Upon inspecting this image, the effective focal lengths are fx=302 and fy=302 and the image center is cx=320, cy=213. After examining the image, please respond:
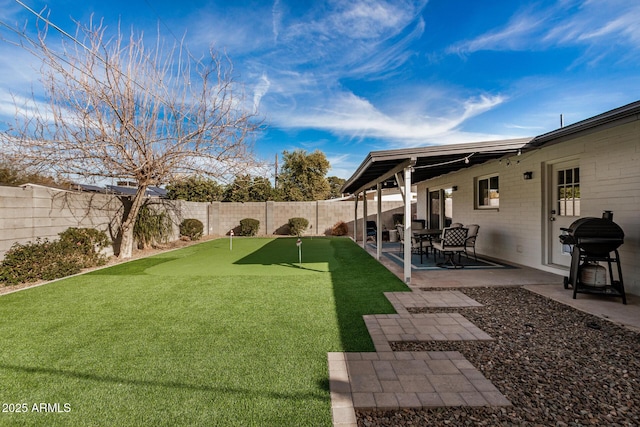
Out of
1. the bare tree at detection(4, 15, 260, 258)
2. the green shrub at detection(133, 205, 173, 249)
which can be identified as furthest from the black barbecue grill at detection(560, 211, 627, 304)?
the green shrub at detection(133, 205, 173, 249)

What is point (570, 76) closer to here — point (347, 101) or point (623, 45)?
point (623, 45)

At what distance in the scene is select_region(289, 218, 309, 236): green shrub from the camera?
49.2 feet

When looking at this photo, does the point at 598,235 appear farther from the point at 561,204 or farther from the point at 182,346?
the point at 182,346

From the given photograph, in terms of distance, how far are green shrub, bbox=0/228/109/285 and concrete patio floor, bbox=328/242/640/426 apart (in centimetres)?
631

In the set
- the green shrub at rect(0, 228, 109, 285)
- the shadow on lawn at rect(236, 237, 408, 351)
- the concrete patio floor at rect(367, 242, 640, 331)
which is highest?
the green shrub at rect(0, 228, 109, 285)

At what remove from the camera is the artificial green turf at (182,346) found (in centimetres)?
198

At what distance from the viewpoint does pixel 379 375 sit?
7.82 feet

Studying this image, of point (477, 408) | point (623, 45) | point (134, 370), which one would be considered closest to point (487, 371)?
point (477, 408)

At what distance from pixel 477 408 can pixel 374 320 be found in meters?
1.66

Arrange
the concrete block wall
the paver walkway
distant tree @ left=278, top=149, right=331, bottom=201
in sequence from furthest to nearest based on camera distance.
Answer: distant tree @ left=278, top=149, right=331, bottom=201
the concrete block wall
the paver walkway

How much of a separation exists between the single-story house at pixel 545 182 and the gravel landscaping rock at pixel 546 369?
1.89 metres

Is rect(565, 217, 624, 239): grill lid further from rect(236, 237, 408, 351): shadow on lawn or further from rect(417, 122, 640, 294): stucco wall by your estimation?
rect(236, 237, 408, 351): shadow on lawn

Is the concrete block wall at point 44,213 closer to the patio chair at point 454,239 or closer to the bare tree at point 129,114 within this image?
the bare tree at point 129,114

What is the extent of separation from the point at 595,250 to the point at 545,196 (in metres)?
2.10
